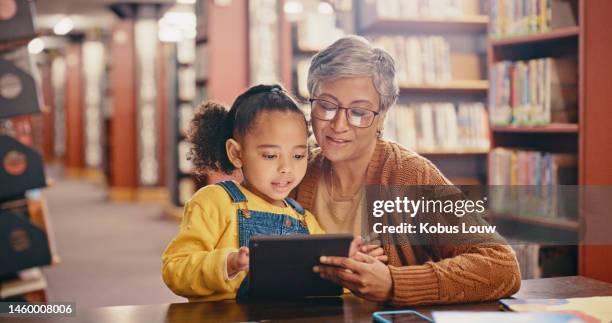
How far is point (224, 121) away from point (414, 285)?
47 centimetres

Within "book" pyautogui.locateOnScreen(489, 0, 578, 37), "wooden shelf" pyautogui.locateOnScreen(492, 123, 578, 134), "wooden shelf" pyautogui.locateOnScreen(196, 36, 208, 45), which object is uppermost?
"wooden shelf" pyautogui.locateOnScreen(196, 36, 208, 45)

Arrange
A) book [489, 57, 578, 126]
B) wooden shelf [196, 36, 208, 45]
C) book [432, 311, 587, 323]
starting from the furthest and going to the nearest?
1. wooden shelf [196, 36, 208, 45]
2. book [489, 57, 578, 126]
3. book [432, 311, 587, 323]

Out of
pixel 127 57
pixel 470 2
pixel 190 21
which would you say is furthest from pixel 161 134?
pixel 470 2

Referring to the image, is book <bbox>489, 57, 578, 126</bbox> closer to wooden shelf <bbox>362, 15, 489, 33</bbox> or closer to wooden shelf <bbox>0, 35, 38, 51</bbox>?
wooden shelf <bbox>362, 15, 489, 33</bbox>

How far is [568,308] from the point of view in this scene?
1.17 meters

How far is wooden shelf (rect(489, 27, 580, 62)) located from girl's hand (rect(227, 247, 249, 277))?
2033 millimetres

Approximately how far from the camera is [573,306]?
118 cm

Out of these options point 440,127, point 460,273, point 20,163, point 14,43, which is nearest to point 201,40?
point 14,43

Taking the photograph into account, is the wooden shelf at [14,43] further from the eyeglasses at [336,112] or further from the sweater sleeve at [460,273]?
the sweater sleeve at [460,273]

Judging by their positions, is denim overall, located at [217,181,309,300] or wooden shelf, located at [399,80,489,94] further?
wooden shelf, located at [399,80,489,94]

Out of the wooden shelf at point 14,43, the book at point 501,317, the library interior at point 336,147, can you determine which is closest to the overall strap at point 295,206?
the library interior at point 336,147

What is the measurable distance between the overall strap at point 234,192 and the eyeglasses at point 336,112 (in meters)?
0.21

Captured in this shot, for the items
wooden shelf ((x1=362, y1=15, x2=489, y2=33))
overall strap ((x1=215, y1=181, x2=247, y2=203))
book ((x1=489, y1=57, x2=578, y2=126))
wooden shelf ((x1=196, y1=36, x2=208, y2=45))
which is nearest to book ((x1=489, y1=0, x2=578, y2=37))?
book ((x1=489, y1=57, x2=578, y2=126))

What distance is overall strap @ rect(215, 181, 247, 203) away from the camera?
48.3 inches
